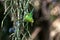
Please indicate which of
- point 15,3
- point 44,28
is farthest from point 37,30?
point 15,3

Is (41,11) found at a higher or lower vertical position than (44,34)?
higher

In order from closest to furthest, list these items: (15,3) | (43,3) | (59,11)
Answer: (15,3) → (43,3) → (59,11)

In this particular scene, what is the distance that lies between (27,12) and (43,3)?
134mm

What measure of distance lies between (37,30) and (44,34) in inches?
1.9

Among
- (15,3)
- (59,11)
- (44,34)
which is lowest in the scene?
(44,34)

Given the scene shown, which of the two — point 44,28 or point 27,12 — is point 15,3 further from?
point 44,28

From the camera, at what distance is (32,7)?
50.1 inches

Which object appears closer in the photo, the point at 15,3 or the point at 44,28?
the point at 15,3

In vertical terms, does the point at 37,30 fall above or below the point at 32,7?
below

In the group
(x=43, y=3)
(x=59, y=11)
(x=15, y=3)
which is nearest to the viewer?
Result: (x=15, y=3)

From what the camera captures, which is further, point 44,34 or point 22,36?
point 44,34

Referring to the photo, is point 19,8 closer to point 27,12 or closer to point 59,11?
point 27,12

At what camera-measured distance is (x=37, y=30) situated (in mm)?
1380

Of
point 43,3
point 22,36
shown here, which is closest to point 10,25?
point 22,36
